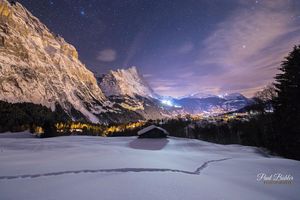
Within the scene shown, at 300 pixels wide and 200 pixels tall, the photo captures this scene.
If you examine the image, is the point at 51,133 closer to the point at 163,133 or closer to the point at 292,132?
the point at 163,133

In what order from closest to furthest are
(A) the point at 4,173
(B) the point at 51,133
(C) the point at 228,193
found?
(C) the point at 228,193, (A) the point at 4,173, (B) the point at 51,133

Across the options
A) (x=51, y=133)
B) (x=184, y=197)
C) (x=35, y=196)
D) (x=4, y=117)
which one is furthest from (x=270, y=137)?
(x=4, y=117)

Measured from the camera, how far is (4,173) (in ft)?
31.7

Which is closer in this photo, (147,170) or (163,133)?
(147,170)

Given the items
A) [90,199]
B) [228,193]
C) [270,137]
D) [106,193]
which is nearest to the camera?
[90,199]

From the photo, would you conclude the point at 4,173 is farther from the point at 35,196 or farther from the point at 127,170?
the point at 127,170

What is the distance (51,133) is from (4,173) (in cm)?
6173

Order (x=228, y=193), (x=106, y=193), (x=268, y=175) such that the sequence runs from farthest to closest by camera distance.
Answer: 1. (x=268, y=175)
2. (x=228, y=193)
3. (x=106, y=193)

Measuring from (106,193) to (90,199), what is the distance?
A: 595 millimetres

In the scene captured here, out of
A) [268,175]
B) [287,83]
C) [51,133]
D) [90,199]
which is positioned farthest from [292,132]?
[51,133]

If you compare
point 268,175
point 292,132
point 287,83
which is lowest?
point 268,175

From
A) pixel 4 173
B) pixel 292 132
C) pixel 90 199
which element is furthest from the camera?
pixel 292 132

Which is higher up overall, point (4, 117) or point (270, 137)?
point (4, 117)

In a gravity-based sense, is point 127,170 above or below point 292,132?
below
